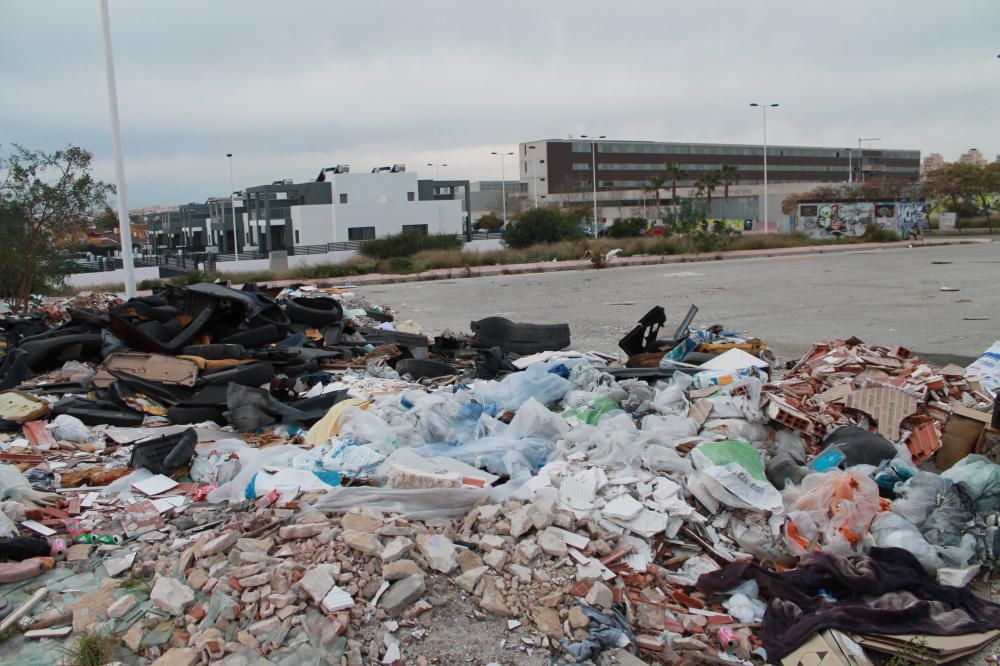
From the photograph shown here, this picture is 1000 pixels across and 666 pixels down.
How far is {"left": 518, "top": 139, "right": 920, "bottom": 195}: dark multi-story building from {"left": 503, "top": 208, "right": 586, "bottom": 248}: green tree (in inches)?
1440

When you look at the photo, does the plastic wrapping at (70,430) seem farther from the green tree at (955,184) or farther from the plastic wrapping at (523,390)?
the green tree at (955,184)

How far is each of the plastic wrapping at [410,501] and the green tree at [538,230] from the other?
42.4 metres

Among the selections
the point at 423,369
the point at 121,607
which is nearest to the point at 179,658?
the point at 121,607

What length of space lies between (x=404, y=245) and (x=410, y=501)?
1585 inches

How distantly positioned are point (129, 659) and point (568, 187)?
85.5m

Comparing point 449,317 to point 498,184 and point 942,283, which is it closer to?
point 942,283

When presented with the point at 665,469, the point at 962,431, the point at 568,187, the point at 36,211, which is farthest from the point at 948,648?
the point at 568,187

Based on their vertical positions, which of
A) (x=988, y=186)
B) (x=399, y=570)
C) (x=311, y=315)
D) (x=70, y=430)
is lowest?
(x=399, y=570)

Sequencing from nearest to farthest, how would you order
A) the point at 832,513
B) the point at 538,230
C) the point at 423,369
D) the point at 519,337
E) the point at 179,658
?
the point at 179,658 < the point at 832,513 < the point at 423,369 < the point at 519,337 < the point at 538,230

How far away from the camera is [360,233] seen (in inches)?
2350

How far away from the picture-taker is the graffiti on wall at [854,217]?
46.2 m

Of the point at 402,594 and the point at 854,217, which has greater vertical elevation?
the point at 854,217

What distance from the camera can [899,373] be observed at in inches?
273

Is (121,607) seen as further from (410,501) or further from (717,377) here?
(717,377)
